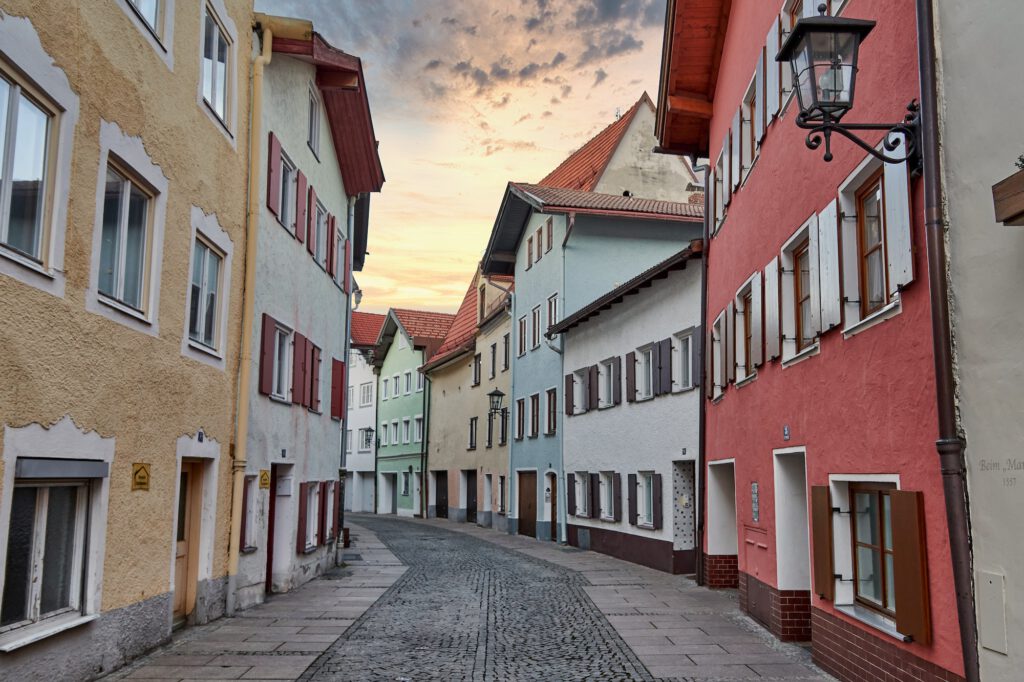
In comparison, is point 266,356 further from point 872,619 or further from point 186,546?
point 872,619

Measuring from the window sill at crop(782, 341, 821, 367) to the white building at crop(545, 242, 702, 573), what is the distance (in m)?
6.36

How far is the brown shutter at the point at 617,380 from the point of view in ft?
74.0

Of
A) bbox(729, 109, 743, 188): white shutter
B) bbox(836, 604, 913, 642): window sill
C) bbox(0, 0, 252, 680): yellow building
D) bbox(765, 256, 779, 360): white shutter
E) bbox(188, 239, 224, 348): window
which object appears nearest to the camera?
bbox(0, 0, 252, 680): yellow building

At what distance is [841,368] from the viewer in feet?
28.7

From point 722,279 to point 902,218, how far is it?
306 inches

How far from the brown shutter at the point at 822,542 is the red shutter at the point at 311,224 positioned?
10.4 meters

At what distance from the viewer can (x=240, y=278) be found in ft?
42.2

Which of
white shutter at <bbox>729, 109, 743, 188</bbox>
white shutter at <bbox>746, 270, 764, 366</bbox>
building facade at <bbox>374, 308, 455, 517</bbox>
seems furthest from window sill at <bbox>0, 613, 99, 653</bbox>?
building facade at <bbox>374, 308, 455, 517</bbox>

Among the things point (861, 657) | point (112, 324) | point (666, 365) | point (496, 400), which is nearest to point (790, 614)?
point (861, 657)

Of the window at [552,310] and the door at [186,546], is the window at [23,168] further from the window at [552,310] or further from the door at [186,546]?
the window at [552,310]

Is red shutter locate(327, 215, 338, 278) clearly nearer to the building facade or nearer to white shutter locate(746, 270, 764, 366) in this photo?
white shutter locate(746, 270, 764, 366)

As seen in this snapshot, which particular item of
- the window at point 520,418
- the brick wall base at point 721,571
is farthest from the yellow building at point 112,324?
the window at point 520,418

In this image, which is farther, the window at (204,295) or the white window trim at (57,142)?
the window at (204,295)

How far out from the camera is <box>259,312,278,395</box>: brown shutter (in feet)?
44.9
